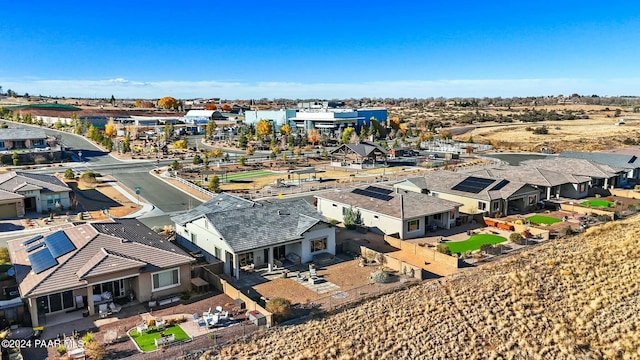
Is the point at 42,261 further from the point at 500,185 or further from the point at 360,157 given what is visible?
the point at 360,157

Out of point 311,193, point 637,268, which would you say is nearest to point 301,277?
point 637,268

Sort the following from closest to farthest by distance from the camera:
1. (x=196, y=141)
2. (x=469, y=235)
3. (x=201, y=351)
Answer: (x=201, y=351) < (x=469, y=235) < (x=196, y=141)

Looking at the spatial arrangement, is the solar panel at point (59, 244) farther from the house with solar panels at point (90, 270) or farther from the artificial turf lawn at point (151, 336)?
the artificial turf lawn at point (151, 336)

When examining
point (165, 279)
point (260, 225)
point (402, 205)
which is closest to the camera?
point (165, 279)

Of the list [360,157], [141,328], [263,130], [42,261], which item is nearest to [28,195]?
[42,261]

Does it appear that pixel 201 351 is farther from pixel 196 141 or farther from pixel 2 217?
pixel 196 141

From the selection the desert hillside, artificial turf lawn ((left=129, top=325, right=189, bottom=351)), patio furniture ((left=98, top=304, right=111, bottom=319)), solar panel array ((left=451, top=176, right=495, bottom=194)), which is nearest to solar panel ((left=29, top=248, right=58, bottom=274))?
patio furniture ((left=98, top=304, right=111, bottom=319))

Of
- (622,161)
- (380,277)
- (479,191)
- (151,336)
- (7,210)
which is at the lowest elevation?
(151,336)

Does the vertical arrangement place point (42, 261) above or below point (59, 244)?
below
